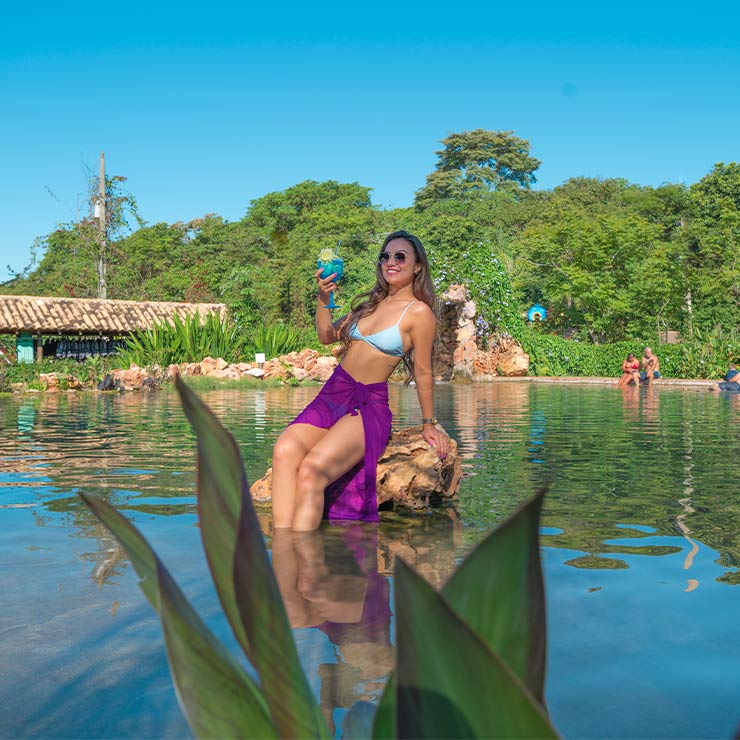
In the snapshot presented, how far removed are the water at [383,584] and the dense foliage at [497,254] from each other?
883 inches

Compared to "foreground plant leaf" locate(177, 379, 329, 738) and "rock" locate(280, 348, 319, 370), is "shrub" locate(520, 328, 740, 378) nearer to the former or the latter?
"rock" locate(280, 348, 319, 370)

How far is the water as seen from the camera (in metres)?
2.29

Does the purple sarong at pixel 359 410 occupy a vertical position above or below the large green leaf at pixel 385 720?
above

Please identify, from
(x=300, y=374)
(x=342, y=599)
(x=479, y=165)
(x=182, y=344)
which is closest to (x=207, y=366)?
(x=182, y=344)

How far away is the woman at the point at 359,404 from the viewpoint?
4223 mm

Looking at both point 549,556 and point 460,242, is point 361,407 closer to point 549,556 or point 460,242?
point 549,556

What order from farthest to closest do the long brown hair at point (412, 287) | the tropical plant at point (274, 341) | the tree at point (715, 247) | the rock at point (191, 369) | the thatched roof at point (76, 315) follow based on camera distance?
the tree at point (715, 247), the tropical plant at point (274, 341), the thatched roof at point (76, 315), the rock at point (191, 369), the long brown hair at point (412, 287)

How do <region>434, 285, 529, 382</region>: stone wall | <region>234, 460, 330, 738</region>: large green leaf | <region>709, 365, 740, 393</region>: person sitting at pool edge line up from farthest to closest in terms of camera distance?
<region>434, 285, 529, 382</region>: stone wall, <region>709, 365, 740, 393</region>: person sitting at pool edge, <region>234, 460, 330, 738</region>: large green leaf

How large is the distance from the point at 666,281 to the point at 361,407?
30.7 meters

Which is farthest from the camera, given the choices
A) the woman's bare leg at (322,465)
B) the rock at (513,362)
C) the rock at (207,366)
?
the rock at (513,362)

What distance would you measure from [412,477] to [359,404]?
1172 mm

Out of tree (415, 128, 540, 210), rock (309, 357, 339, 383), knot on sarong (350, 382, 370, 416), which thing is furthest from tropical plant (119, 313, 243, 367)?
tree (415, 128, 540, 210)

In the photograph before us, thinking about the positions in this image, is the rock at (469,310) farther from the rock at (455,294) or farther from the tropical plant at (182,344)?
the tropical plant at (182,344)

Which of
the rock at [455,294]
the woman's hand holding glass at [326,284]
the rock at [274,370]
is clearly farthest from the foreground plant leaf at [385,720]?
the rock at [455,294]
